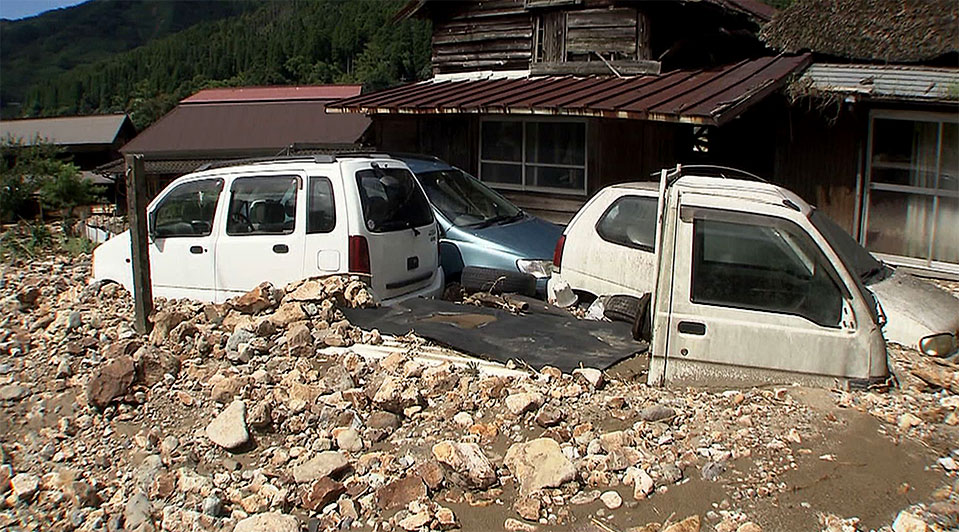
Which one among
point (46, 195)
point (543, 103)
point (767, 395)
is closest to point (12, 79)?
point (46, 195)

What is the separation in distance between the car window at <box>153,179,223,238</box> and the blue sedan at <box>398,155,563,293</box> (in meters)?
2.58

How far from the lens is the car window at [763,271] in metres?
5.10

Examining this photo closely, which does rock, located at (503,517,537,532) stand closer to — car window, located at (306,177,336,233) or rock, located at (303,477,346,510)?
rock, located at (303,477,346,510)

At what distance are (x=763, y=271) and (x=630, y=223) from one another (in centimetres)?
249

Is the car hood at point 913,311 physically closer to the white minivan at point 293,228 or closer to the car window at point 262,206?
the white minivan at point 293,228

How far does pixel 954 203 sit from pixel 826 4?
3.21 metres

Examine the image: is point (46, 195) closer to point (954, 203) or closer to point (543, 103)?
point (543, 103)

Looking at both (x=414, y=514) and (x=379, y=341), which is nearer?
(x=414, y=514)

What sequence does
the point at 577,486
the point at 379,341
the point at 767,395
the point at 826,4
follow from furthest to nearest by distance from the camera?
1. the point at 826,4
2. the point at 379,341
3. the point at 767,395
4. the point at 577,486

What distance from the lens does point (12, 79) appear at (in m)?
A: 110

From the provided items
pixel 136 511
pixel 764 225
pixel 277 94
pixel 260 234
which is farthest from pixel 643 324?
pixel 277 94

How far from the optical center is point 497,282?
27.4ft

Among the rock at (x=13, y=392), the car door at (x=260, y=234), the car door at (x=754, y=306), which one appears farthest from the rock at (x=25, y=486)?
the car door at (x=754, y=306)

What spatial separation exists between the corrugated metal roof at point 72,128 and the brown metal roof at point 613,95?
119ft
